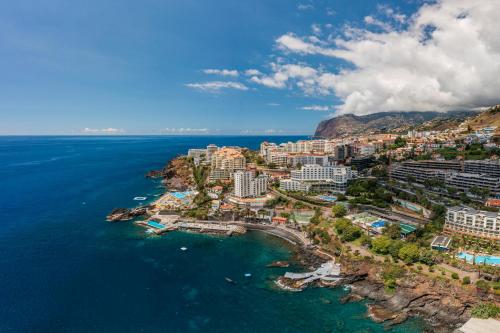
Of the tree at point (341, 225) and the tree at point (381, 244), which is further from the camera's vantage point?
the tree at point (341, 225)

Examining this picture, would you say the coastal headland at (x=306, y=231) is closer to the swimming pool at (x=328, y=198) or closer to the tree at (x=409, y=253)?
the swimming pool at (x=328, y=198)

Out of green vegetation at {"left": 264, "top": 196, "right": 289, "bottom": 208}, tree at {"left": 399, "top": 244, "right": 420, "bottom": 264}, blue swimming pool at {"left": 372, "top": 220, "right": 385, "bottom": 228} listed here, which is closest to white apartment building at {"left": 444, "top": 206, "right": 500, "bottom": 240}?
blue swimming pool at {"left": 372, "top": 220, "right": 385, "bottom": 228}

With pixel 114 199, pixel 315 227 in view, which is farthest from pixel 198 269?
pixel 114 199

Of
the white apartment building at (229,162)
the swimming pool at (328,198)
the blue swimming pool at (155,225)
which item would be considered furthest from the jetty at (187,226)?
the white apartment building at (229,162)

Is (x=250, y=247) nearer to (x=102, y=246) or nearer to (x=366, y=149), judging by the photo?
(x=102, y=246)

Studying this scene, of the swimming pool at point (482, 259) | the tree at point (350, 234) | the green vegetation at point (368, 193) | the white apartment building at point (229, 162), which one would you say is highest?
the white apartment building at point (229, 162)

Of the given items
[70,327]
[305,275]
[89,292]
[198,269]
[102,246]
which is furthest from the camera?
[102,246]
